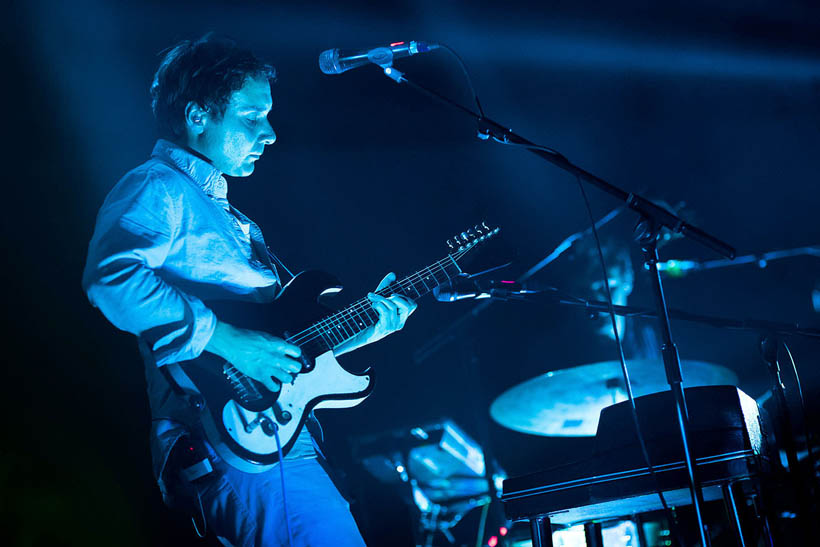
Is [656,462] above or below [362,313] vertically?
below

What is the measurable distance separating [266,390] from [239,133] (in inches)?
41.0

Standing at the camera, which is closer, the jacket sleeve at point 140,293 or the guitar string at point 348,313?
the jacket sleeve at point 140,293

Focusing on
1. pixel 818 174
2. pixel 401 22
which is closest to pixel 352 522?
pixel 401 22

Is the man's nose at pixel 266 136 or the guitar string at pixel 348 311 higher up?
the man's nose at pixel 266 136

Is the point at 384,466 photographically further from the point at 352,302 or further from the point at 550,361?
the point at 352,302

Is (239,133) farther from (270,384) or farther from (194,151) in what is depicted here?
(270,384)

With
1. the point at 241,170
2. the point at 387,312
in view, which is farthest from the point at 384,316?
the point at 241,170

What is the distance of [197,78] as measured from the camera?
2.67m

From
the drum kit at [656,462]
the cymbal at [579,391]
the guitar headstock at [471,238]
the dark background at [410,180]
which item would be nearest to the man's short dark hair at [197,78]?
the dark background at [410,180]

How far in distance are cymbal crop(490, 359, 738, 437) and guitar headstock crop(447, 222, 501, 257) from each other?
1058mm

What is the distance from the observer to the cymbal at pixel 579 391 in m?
3.54

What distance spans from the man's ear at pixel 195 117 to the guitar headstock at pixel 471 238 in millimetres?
1054

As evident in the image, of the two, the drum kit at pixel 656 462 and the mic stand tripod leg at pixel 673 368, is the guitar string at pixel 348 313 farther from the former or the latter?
the mic stand tripod leg at pixel 673 368

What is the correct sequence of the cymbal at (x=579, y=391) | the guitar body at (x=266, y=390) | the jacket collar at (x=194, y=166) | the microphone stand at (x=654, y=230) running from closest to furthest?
the microphone stand at (x=654, y=230), the guitar body at (x=266, y=390), the jacket collar at (x=194, y=166), the cymbal at (x=579, y=391)
